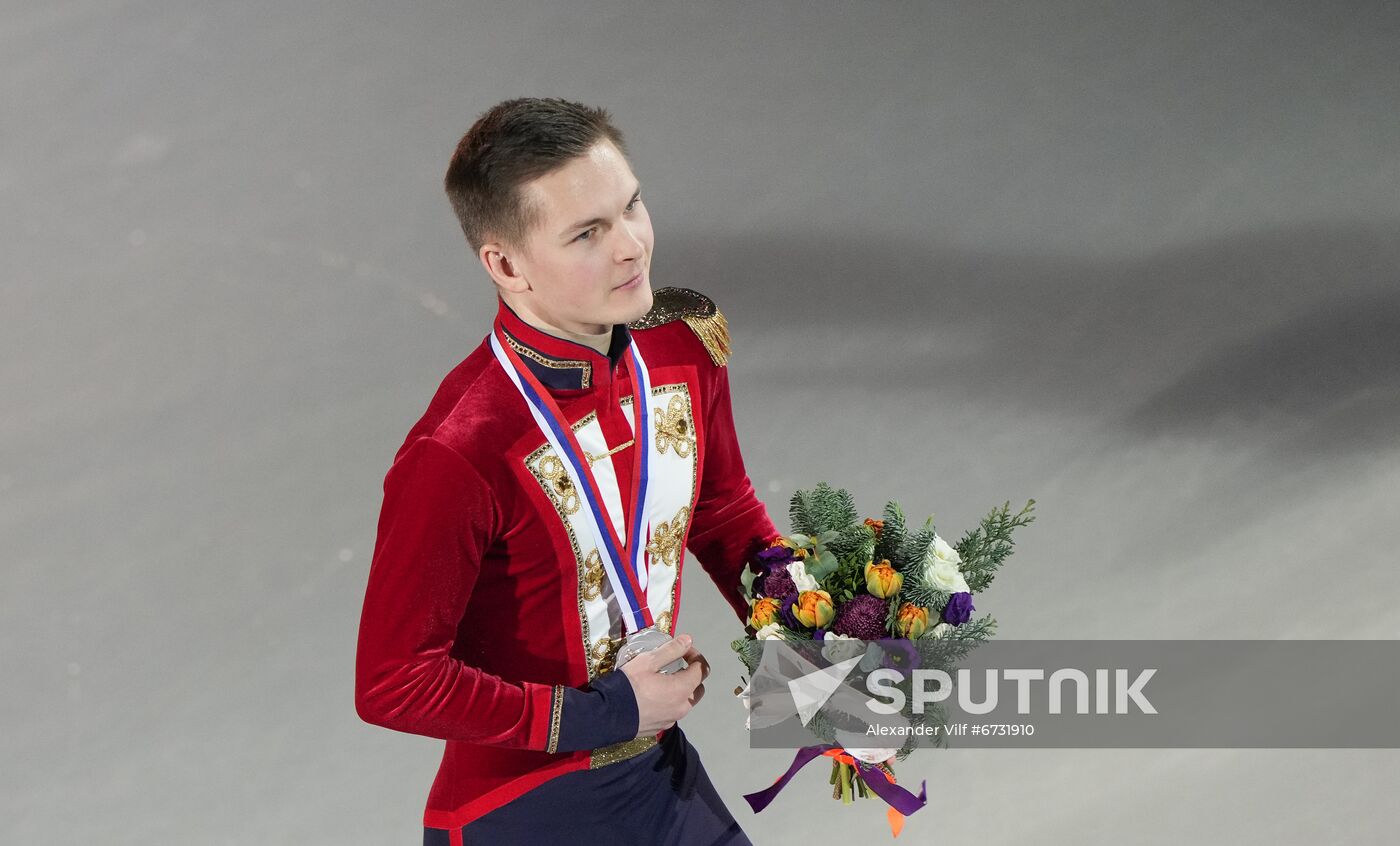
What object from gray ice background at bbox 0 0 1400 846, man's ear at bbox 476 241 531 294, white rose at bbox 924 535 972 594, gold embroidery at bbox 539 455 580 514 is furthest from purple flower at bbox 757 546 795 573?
gray ice background at bbox 0 0 1400 846

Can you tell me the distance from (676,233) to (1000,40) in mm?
1234

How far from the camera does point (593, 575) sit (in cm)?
→ 213

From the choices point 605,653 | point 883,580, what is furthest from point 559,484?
point 883,580

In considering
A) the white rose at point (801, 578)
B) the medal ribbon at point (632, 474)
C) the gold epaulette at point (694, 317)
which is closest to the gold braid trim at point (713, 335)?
the gold epaulette at point (694, 317)

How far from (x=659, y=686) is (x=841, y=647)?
0.26 meters

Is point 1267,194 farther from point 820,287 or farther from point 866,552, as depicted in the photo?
point 866,552

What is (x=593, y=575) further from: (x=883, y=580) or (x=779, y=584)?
(x=883, y=580)

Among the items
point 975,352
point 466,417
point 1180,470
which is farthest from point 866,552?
point 1180,470

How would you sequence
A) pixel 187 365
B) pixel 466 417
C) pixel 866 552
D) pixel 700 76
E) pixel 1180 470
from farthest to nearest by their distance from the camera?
pixel 1180 470
pixel 700 76
pixel 187 365
pixel 866 552
pixel 466 417

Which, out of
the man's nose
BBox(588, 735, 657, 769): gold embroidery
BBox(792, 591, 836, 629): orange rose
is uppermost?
the man's nose

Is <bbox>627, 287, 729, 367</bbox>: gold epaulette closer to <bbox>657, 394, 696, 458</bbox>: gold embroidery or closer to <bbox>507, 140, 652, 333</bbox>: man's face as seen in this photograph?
<bbox>657, 394, 696, 458</bbox>: gold embroidery

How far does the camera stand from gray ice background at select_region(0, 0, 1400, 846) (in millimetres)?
3639

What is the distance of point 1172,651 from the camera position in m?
4.56

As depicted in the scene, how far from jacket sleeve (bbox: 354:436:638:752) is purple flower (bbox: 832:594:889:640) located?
1.57 feet
